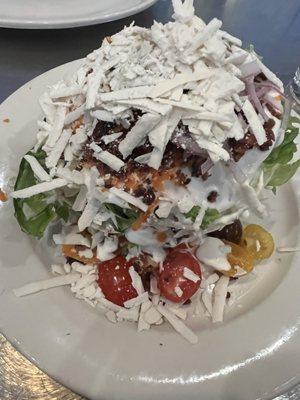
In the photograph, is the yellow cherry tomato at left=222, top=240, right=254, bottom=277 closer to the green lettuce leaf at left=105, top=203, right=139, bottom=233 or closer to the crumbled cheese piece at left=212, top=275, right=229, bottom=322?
the crumbled cheese piece at left=212, top=275, right=229, bottom=322

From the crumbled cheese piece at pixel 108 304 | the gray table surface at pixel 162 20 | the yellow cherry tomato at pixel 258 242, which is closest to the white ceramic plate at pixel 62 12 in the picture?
the gray table surface at pixel 162 20

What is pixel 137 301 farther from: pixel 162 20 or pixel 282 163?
pixel 162 20

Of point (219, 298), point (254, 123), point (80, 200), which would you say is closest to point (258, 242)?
point (219, 298)

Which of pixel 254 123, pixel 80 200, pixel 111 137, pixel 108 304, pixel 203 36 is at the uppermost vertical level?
pixel 203 36

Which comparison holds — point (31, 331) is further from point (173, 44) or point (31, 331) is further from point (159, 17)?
point (159, 17)

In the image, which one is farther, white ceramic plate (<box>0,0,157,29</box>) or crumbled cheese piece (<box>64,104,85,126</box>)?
white ceramic plate (<box>0,0,157,29</box>)

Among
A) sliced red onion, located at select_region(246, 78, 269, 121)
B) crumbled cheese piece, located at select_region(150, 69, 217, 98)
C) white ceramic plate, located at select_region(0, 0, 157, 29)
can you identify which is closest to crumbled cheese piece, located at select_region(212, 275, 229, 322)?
sliced red onion, located at select_region(246, 78, 269, 121)
